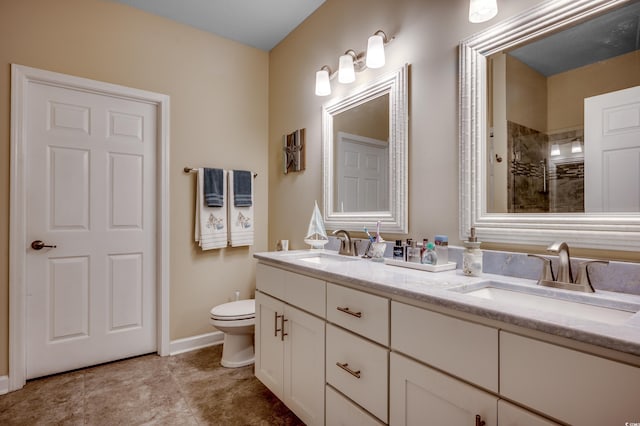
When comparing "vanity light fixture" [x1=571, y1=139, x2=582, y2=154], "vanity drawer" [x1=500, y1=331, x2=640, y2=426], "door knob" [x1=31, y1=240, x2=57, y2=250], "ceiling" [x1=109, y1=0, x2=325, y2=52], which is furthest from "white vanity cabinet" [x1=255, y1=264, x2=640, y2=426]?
"ceiling" [x1=109, y1=0, x2=325, y2=52]

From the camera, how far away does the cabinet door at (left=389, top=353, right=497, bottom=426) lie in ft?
2.81

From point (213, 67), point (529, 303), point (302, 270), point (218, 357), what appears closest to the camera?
point (529, 303)

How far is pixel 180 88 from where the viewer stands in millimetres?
2637

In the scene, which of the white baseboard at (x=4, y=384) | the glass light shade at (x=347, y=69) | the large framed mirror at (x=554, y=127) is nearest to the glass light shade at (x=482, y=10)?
the large framed mirror at (x=554, y=127)

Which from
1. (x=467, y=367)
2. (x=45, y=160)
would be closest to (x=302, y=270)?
(x=467, y=367)

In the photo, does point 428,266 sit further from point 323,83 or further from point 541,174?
point 323,83

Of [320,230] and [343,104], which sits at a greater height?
[343,104]

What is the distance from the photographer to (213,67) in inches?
110

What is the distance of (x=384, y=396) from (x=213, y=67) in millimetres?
2768

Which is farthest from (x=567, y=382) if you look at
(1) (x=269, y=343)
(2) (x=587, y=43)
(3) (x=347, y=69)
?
(3) (x=347, y=69)

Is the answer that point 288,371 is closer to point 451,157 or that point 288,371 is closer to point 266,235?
point 451,157

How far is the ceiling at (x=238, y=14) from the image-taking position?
237cm

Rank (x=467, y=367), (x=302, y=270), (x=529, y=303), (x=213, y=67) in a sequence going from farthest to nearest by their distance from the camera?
(x=213, y=67)
(x=302, y=270)
(x=529, y=303)
(x=467, y=367)

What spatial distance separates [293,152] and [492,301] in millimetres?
2052
